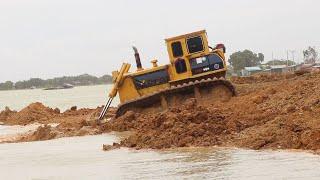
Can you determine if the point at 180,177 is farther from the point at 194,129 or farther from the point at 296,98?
the point at 296,98

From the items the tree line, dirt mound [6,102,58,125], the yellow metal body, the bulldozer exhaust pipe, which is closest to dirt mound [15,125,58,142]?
the yellow metal body

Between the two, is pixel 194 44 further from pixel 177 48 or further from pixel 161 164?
pixel 161 164

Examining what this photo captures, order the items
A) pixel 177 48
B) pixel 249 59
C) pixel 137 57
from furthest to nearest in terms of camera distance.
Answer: pixel 249 59
pixel 137 57
pixel 177 48

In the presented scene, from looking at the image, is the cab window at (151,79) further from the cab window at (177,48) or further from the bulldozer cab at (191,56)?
the cab window at (177,48)

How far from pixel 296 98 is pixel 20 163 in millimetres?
6588

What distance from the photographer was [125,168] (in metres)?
10.0

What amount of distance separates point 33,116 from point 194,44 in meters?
10.4

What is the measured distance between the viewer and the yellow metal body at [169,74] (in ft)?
66.6

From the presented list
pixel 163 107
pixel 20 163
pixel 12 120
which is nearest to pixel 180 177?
pixel 20 163

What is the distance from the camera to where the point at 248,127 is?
12.5 metres

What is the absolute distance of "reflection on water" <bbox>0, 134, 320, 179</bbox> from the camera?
8.45 m

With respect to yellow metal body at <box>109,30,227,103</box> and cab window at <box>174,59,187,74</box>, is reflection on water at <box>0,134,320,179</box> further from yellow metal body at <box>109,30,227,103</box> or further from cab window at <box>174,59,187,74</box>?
cab window at <box>174,59,187,74</box>

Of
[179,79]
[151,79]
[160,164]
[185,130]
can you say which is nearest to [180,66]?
[179,79]

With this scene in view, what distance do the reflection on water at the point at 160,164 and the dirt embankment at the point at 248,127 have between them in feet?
1.59
